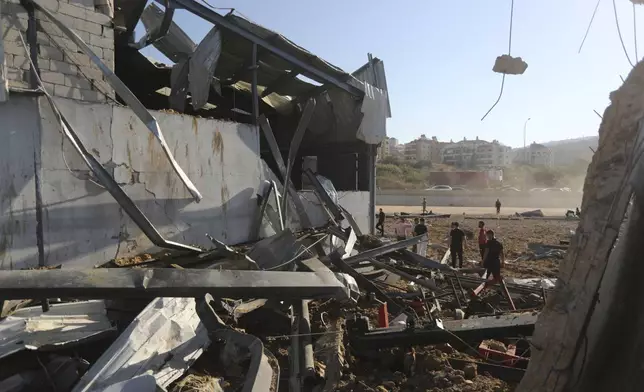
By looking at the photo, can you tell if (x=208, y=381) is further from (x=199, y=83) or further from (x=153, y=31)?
(x=153, y=31)

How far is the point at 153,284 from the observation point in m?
2.76

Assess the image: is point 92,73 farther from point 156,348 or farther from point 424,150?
point 424,150

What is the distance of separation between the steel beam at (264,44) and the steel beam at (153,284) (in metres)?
6.56

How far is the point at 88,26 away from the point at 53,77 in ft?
2.95

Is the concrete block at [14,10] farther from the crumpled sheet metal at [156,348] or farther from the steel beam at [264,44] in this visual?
the crumpled sheet metal at [156,348]

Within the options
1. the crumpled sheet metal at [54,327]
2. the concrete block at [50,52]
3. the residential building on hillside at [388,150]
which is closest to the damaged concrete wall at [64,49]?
the concrete block at [50,52]

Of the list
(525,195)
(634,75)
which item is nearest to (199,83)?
(634,75)

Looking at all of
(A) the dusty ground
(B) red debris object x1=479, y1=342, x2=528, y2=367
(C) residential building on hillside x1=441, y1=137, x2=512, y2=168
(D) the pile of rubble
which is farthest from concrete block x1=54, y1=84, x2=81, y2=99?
(C) residential building on hillside x1=441, y1=137, x2=512, y2=168

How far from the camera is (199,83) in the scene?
854 centimetres

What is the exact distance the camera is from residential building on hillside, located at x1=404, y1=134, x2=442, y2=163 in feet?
455

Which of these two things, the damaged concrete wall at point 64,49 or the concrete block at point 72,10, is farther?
the concrete block at point 72,10

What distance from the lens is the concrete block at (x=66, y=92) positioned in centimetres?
601

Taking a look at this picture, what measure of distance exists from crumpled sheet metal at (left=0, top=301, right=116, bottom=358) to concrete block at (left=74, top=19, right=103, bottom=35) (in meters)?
3.72

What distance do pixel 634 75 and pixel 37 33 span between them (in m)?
6.39
